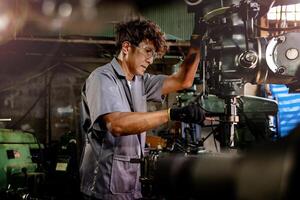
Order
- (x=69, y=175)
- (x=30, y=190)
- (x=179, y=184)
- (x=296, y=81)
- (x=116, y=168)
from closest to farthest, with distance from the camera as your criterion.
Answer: (x=179, y=184)
(x=296, y=81)
(x=116, y=168)
(x=30, y=190)
(x=69, y=175)

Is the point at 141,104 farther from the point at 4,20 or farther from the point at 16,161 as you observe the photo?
the point at 16,161

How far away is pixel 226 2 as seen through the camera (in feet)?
7.17

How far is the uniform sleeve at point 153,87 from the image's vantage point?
317 cm

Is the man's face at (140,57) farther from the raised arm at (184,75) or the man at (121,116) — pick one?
the raised arm at (184,75)

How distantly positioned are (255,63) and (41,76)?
29.5 feet

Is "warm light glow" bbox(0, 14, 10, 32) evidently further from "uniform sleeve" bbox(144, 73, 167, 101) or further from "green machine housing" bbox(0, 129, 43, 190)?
"green machine housing" bbox(0, 129, 43, 190)

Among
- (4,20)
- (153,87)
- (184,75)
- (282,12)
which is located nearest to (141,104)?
(153,87)

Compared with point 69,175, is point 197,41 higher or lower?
higher

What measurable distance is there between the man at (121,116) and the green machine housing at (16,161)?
10.4 ft

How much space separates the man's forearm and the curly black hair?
2.43ft

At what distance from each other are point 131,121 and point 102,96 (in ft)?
0.94

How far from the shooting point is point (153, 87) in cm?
319

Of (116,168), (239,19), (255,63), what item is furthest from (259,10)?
(116,168)

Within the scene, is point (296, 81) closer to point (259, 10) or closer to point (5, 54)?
point (259, 10)
